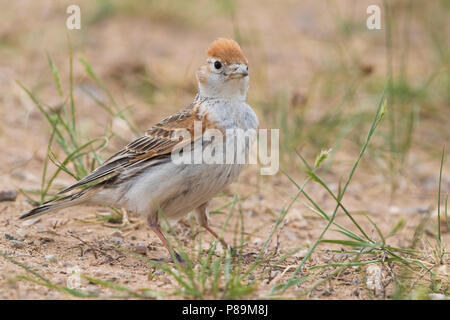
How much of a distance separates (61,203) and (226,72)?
1.48 m

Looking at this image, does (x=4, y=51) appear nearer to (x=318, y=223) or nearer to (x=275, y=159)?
(x=275, y=159)

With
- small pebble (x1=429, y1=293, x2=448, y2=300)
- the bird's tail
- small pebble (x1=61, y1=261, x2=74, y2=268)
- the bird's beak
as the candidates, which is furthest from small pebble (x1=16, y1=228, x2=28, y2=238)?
small pebble (x1=429, y1=293, x2=448, y2=300)

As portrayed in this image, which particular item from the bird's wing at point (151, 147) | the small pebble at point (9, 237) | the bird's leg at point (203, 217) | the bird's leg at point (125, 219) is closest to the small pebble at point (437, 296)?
the bird's leg at point (203, 217)

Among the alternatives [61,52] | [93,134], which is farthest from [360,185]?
[61,52]

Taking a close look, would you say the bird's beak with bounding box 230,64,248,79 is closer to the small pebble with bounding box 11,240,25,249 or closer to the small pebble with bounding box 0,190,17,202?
the small pebble with bounding box 11,240,25,249

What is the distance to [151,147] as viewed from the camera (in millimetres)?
4750

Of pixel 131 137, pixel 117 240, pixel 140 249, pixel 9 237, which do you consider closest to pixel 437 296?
pixel 140 249

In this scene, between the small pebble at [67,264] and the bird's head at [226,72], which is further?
the bird's head at [226,72]

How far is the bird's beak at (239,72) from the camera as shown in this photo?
470 centimetres

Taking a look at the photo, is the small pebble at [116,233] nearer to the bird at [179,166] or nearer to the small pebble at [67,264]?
the bird at [179,166]

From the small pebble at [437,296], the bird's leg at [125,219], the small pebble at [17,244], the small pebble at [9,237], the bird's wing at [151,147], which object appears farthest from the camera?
the bird's leg at [125,219]

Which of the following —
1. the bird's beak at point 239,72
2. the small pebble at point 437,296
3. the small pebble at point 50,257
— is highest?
the bird's beak at point 239,72

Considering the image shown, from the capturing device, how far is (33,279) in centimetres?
374

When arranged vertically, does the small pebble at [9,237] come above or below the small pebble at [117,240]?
above
